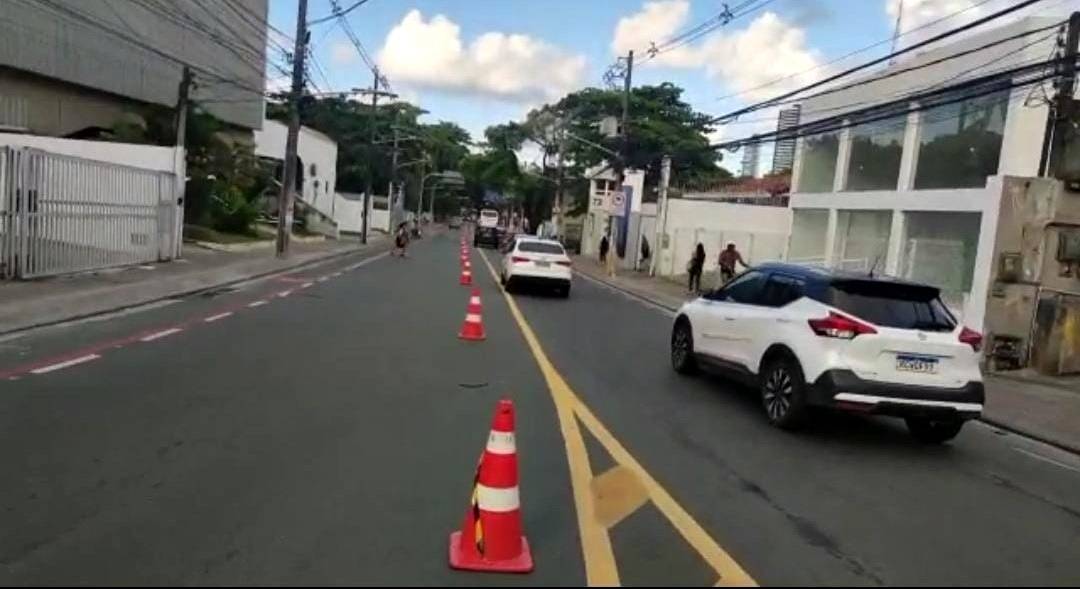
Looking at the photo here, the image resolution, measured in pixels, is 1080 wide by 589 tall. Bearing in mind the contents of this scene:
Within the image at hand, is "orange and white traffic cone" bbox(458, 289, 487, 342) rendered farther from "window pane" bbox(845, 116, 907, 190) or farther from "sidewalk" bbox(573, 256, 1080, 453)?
"window pane" bbox(845, 116, 907, 190)

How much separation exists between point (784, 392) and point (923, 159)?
19.9 meters

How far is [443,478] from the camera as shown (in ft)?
20.8

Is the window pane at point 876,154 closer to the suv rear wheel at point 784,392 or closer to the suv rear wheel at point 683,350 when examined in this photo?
the suv rear wheel at point 683,350

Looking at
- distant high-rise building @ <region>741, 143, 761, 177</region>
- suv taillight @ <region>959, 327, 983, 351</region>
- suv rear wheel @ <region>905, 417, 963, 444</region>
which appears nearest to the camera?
suv taillight @ <region>959, 327, 983, 351</region>

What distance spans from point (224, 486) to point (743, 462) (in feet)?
12.4

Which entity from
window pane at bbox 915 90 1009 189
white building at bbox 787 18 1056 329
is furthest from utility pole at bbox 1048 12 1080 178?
window pane at bbox 915 90 1009 189

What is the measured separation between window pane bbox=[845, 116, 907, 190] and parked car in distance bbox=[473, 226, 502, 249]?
3856 cm

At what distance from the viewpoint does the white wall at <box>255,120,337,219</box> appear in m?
66.4

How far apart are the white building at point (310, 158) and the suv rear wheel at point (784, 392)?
58204mm

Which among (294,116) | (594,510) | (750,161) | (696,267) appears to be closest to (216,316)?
(594,510)

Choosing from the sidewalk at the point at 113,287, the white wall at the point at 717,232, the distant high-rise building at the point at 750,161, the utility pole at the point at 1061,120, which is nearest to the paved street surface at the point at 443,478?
the sidewalk at the point at 113,287

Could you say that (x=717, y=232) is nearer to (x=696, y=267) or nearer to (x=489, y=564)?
(x=696, y=267)

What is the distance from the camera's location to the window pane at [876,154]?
27.9 meters

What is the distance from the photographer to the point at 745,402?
402 inches
